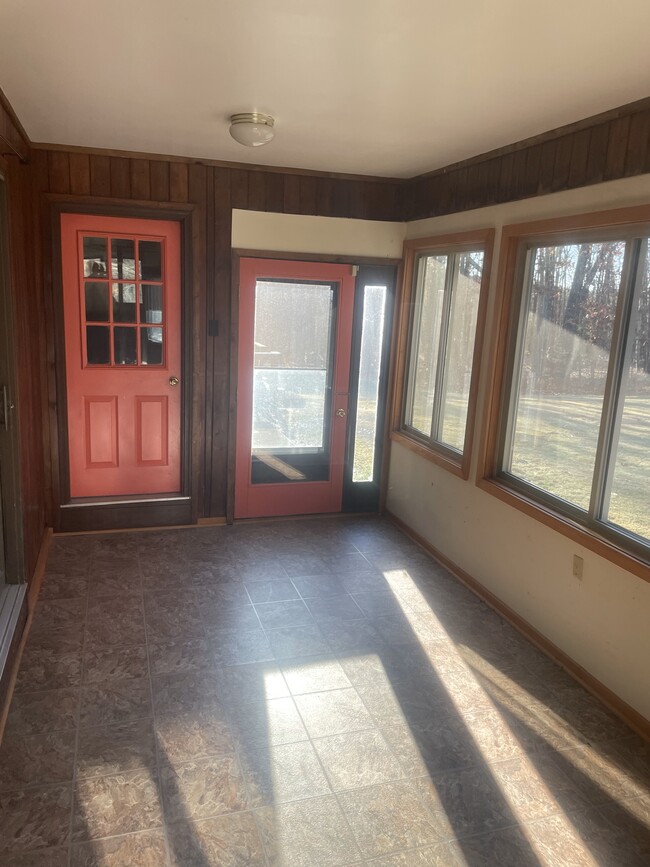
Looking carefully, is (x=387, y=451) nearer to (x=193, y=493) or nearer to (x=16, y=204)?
(x=193, y=493)

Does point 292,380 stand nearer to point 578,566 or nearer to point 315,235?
point 315,235

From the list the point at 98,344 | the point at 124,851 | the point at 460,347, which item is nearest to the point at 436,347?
the point at 460,347

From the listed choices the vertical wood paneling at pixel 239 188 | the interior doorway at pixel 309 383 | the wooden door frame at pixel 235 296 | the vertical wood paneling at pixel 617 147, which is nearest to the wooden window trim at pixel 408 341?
the interior doorway at pixel 309 383

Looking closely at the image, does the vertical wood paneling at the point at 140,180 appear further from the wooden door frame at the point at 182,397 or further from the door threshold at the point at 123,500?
the door threshold at the point at 123,500

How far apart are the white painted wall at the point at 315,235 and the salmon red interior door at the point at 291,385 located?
11 centimetres

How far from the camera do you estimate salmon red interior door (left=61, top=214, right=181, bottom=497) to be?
4.04m

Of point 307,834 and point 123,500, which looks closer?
point 307,834

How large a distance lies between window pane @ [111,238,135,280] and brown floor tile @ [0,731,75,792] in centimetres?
274

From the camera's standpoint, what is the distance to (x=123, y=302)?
13.6 ft

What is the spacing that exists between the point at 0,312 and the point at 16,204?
0.67 metres

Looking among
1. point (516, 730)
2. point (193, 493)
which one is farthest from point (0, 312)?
point (516, 730)

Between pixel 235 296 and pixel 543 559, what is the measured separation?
2.51m

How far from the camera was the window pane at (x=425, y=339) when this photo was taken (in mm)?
4234

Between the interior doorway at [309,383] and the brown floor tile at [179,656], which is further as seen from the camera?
the interior doorway at [309,383]
